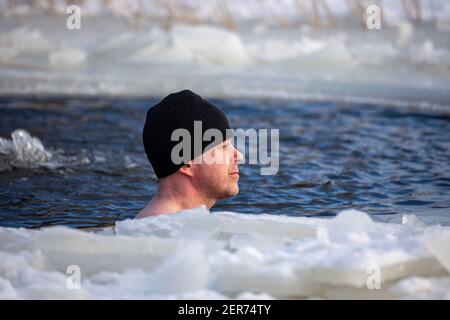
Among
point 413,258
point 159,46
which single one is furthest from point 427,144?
point 159,46

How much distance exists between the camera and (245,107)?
908 cm

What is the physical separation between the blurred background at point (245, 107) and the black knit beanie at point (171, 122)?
98 cm

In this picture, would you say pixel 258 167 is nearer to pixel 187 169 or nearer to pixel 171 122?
pixel 187 169

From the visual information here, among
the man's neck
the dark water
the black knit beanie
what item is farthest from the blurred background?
the black knit beanie

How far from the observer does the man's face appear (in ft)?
14.1

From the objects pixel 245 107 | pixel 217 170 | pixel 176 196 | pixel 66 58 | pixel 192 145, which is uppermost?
pixel 66 58

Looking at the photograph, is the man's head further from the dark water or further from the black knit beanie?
the dark water

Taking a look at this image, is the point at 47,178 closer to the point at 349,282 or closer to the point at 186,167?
the point at 186,167

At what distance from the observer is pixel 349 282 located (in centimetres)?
301

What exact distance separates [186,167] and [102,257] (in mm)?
1051

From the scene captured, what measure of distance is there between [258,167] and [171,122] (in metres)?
2.71

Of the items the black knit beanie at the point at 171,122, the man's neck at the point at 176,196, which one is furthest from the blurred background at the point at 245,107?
the black knit beanie at the point at 171,122

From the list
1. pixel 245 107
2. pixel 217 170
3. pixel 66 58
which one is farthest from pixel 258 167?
pixel 66 58

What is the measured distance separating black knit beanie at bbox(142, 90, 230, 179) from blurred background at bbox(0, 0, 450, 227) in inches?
38.4
